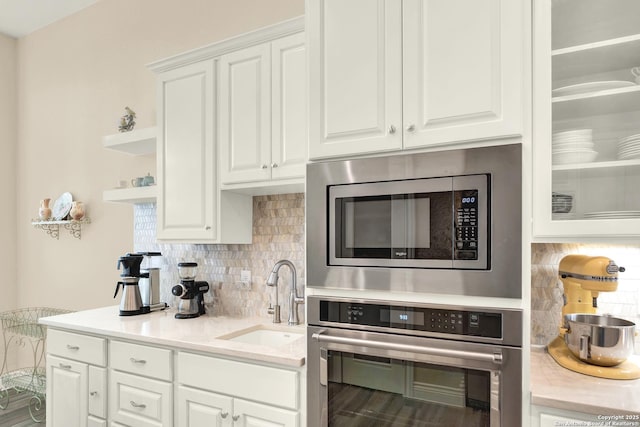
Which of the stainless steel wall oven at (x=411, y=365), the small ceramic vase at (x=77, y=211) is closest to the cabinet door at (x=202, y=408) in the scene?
the stainless steel wall oven at (x=411, y=365)

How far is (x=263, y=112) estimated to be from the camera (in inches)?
81.4

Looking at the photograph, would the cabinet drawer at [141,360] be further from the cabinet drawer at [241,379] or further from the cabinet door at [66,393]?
the cabinet door at [66,393]

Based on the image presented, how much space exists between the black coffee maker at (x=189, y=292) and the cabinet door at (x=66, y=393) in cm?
61

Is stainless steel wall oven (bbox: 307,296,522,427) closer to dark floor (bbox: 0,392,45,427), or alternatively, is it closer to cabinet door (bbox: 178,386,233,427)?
cabinet door (bbox: 178,386,233,427)

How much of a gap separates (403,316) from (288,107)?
1.18 metres

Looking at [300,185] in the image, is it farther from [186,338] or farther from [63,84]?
[63,84]

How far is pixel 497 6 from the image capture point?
130 cm

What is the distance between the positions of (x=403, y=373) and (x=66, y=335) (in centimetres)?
205

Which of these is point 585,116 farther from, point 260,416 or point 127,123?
point 127,123

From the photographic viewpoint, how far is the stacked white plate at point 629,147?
1300 mm

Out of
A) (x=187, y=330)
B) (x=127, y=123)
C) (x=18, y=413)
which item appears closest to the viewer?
(x=187, y=330)

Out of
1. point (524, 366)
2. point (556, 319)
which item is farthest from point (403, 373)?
point (556, 319)

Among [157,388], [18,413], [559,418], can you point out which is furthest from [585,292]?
[18,413]

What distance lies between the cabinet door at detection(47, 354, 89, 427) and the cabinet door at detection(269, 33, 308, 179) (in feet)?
5.46
